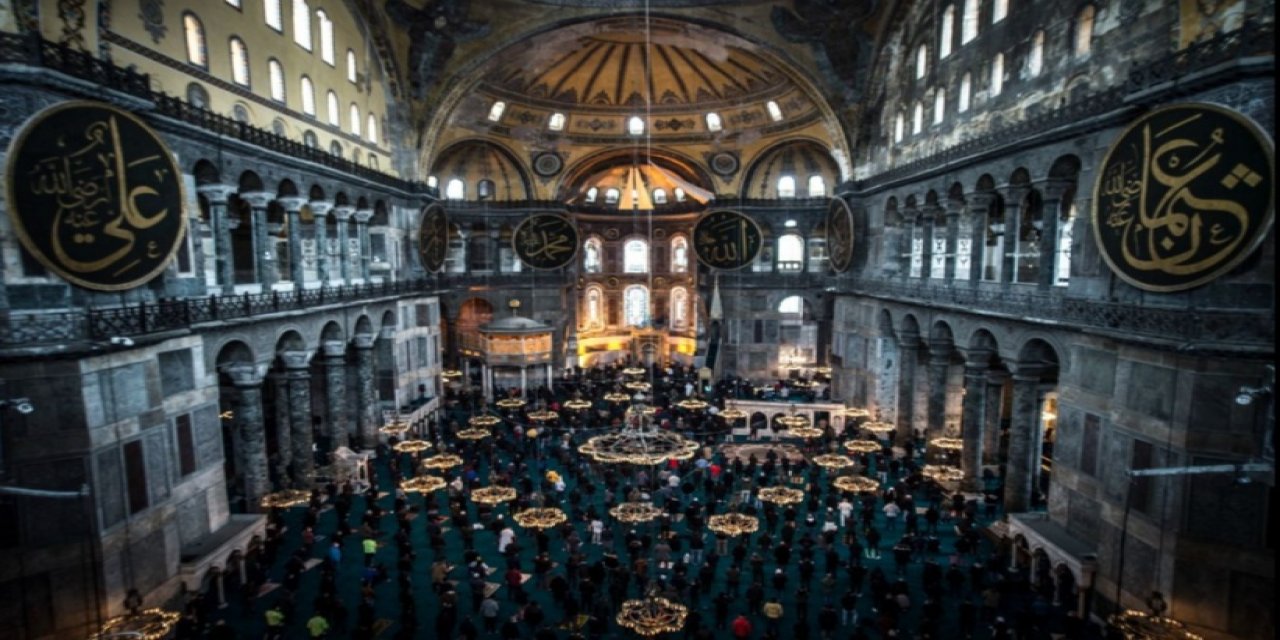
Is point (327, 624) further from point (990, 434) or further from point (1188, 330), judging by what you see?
point (990, 434)

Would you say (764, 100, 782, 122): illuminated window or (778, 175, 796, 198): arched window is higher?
(764, 100, 782, 122): illuminated window

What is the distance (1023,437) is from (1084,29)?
8.02m

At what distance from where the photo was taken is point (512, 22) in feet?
76.2

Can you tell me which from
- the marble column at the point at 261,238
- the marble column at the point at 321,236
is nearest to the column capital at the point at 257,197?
the marble column at the point at 261,238

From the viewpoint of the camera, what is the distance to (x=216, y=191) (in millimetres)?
13570

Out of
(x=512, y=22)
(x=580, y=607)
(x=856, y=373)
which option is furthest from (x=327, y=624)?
(x=512, y=22)

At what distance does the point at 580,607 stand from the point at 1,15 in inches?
451

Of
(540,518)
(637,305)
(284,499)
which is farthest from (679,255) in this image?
(540,518)

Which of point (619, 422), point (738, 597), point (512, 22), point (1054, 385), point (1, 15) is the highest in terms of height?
point (512, 22)

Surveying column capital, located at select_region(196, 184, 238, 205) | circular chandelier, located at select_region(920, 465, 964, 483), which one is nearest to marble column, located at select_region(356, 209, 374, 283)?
column capital, located at select_region(196, 184, 238, 205)

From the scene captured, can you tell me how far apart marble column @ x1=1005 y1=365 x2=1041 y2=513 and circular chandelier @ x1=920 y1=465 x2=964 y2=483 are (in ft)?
3.80

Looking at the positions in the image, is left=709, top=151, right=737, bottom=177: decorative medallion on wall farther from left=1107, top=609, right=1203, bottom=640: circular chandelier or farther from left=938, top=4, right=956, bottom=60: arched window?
left=1107, top=609, right=1203, bottom=640: circular chandelier

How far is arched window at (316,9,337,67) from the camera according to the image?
1820 cm

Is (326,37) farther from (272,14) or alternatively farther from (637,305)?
(637,305)
